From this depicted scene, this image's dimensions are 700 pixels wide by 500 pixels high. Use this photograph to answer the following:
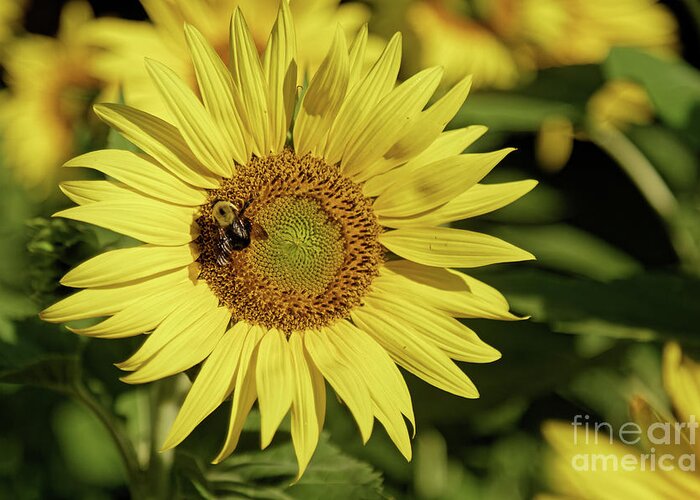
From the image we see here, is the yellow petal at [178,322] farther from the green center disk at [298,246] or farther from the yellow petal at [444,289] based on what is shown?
the yellow petal at [444,289]

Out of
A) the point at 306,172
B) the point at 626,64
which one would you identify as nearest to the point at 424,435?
the point at 306,172

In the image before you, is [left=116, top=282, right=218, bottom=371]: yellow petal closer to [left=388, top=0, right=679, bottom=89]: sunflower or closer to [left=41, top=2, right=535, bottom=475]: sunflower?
[left=41, top=2, right=535, bottom=475]: sunflower

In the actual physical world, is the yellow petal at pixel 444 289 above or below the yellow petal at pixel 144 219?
above

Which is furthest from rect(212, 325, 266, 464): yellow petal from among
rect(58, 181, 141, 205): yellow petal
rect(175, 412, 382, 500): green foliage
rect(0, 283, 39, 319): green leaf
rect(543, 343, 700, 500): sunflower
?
rect(543, 343, 700, 500): sunflower

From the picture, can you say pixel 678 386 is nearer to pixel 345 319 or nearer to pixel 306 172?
pixel 345 319

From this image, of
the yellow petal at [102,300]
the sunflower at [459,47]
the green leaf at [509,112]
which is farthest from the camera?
the sunflower at [459,47]

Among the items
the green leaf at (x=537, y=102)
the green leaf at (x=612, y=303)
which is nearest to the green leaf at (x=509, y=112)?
the green leaf at (x=537, y=102)

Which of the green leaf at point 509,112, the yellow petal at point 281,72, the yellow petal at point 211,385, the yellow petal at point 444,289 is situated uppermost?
the green leaf at point 509,112
